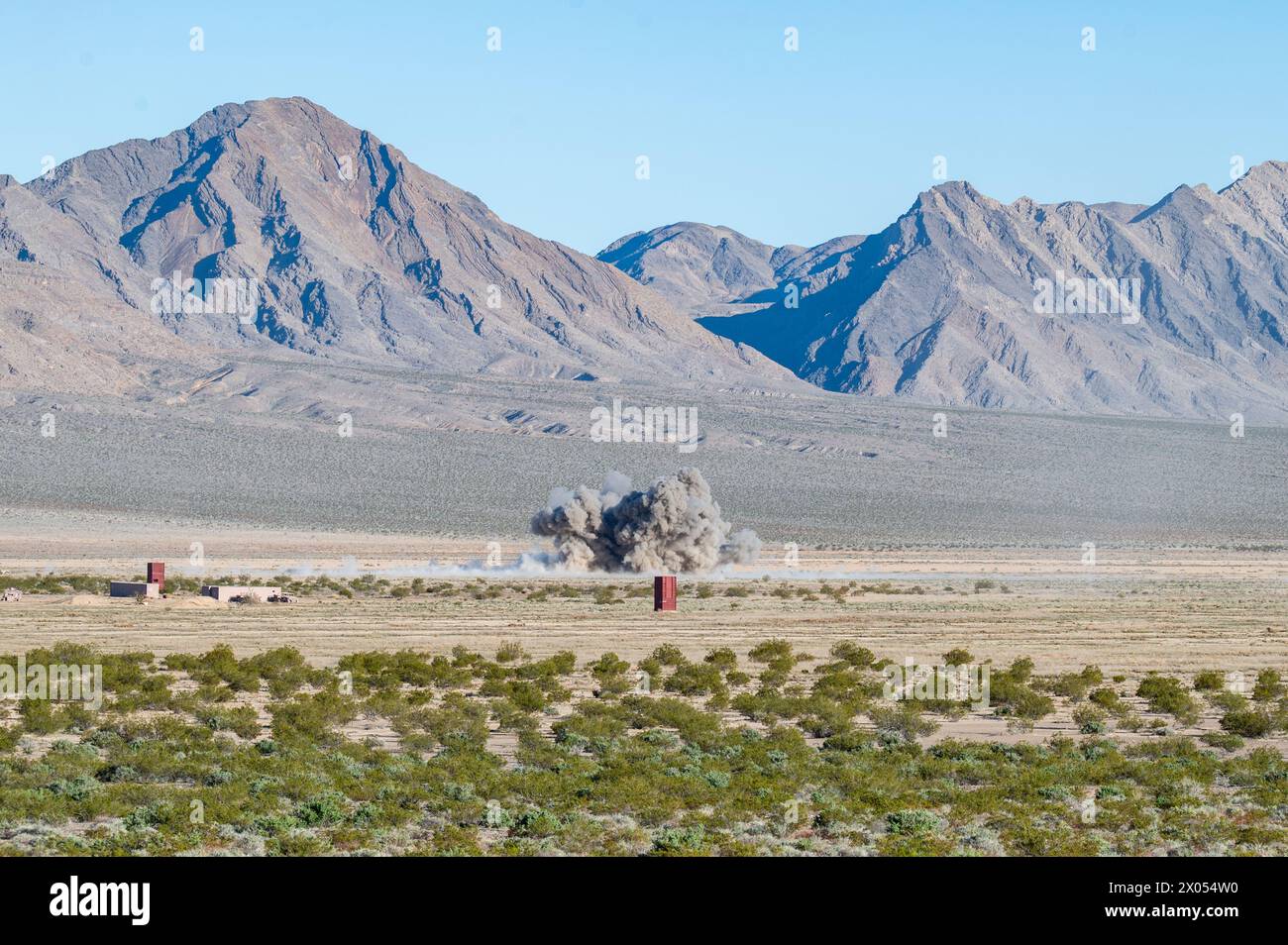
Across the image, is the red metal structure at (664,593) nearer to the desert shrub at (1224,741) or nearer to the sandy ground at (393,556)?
the sandy ground at (393,556)

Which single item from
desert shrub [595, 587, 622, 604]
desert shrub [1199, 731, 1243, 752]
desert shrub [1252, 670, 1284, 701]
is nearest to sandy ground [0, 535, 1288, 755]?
desert shrub [595, 587, 622, 604]

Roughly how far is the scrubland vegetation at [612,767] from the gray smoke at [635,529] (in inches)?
1384

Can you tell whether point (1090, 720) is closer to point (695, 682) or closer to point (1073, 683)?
point (1073, 683)

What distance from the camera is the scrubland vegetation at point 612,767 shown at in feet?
61.1

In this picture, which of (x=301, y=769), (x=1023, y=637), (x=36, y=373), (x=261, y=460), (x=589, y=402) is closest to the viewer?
(x=301, y=769)

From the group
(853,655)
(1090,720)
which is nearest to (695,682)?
(853,655)

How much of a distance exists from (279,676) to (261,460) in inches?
4357

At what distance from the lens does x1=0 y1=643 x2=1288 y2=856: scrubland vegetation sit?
18625 mm

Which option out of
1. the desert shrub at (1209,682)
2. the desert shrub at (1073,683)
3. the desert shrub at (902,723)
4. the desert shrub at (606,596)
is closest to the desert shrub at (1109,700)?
the desert shrub at (1073,683)

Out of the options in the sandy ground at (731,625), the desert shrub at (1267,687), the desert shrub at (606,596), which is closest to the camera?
the desert shrub at (1267,687)

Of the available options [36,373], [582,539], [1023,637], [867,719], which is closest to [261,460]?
[36,373]
